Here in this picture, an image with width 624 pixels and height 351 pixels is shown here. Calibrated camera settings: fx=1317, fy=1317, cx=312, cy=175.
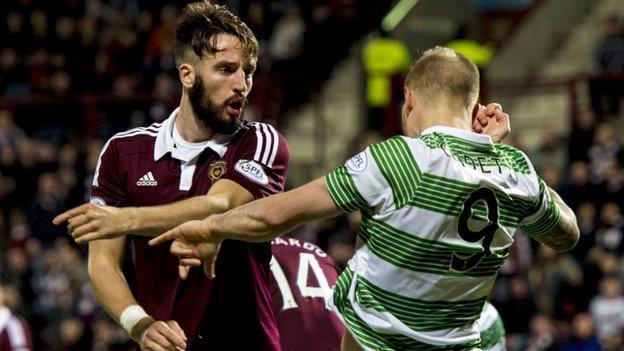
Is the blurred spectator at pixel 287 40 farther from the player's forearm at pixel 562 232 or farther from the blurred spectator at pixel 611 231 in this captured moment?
the player's forearm at pixel 562 232

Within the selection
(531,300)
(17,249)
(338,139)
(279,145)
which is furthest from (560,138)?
(279,145)

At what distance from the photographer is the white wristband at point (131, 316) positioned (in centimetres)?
578

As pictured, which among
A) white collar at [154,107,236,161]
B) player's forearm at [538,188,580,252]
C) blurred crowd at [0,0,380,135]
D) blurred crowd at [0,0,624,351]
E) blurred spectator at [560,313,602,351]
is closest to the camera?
player's forearm at [538,188,580,252]

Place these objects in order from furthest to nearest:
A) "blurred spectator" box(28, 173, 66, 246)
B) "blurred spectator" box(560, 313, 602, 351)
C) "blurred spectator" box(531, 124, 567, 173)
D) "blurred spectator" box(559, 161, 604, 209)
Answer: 1. "blurred spectator" box(28, 173, 66, 246)
2. "blurred spectator" box(531, 124, 567, 173)
3. "blurred spectator" box(559, 161, 604, 209)
4. "blurred spectator" box(560, 313, 602, 351)

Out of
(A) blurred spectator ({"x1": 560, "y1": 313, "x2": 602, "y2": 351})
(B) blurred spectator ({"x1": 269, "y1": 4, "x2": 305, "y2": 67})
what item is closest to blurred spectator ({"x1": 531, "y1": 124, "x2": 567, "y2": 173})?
(A) blurred spectator ({"x1": 560, "y1": 313, "x2": 602, "y2": 351})

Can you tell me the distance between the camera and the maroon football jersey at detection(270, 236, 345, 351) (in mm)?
6820

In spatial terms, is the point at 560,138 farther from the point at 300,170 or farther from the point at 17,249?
the point at 17,249

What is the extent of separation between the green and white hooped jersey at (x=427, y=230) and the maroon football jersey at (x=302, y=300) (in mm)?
1511

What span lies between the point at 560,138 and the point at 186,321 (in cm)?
1044

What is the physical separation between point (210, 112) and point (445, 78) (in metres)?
1.22

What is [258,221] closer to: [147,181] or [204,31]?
[147,181]

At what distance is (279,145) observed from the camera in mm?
6051

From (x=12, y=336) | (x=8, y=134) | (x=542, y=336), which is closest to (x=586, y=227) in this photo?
(x=542, y=336)

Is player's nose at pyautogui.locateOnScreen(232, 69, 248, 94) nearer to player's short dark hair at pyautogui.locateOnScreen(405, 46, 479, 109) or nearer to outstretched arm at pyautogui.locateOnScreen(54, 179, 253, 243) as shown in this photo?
outstretched arm at pyautogui.locateOnScreen(54, 179, 253, 243)
